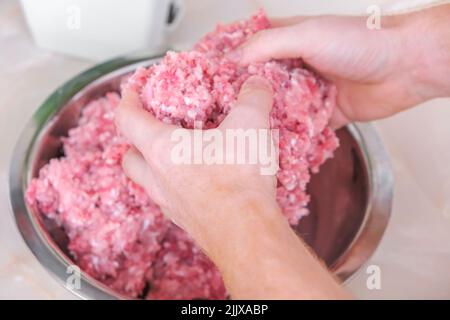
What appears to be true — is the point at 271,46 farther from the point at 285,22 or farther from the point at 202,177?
the point at 202,177

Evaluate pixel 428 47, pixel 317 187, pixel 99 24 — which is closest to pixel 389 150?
pixel 317 187

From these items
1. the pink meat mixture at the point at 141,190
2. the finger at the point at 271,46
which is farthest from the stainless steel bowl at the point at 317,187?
the finger at the point at 271,46

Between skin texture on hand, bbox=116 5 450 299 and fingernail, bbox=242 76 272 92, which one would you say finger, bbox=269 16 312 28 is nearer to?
skin texture on hand, bbox=116 5 450 299

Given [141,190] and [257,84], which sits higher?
[257,84]

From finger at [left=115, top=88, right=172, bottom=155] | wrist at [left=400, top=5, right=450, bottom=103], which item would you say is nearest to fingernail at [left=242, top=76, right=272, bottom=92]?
finger at [left=115, top=88, right=172, bottom=155]

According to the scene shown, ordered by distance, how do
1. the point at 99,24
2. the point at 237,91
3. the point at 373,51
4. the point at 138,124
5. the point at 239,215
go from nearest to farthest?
the point at 239,215, the point at 138,124, the point at 237,91, the point at 373,51, the point at 99,24
